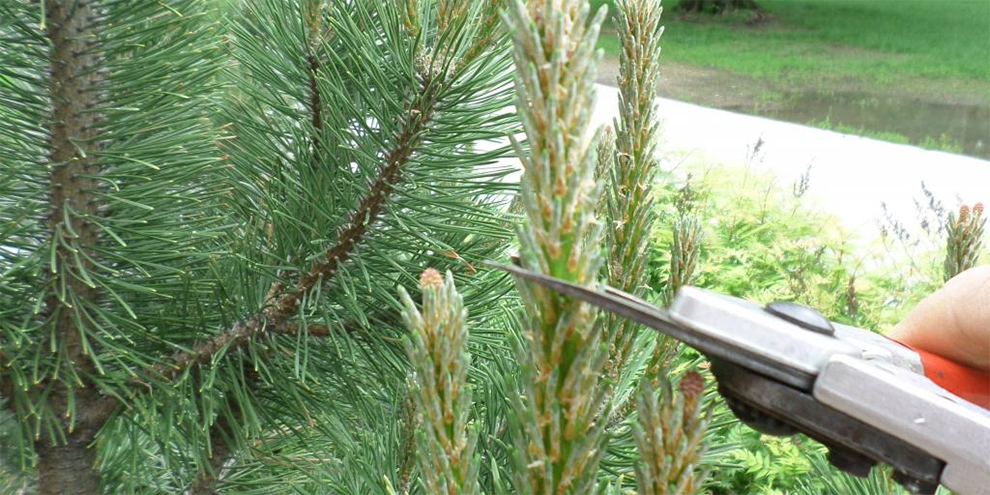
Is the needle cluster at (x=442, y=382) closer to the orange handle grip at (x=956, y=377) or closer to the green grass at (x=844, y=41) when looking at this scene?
the orange handle grip at (x=956, y=377)

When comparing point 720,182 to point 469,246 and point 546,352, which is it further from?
point 546,352

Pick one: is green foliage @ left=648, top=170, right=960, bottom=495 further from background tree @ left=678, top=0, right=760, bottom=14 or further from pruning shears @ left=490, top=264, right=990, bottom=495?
background tree @ left=678, top=0, right=760, bottom=14

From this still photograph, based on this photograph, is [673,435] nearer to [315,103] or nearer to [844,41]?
[315,103]

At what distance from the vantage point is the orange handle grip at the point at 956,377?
0.67 meters

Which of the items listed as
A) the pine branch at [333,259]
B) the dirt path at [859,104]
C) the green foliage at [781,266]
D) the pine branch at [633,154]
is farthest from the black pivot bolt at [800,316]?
the dirt path at [859,104]

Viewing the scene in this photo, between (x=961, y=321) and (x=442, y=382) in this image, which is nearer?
(x=442, y=382)

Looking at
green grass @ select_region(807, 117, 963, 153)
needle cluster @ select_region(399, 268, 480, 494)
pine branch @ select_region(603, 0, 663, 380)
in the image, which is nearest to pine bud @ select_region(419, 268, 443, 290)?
needle cluster @ select_region(399, 268, 480, 494)

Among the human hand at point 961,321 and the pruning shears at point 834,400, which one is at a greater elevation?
the pruning shears at point 834,400

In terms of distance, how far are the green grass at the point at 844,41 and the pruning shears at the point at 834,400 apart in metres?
7.08

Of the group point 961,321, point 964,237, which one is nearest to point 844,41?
point 964,237

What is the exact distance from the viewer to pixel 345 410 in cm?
90

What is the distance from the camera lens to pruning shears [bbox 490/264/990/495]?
347 mm

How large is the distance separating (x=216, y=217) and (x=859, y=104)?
7331 mm

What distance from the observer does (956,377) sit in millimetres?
678
